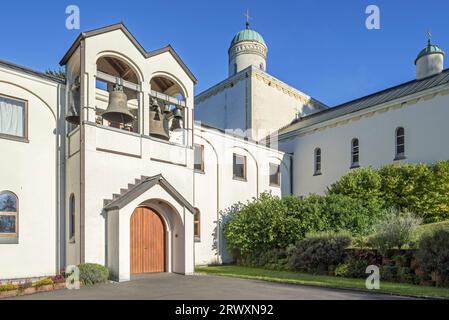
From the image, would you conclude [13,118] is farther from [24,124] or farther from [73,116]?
[73,116]

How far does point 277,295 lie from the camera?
10.0 m

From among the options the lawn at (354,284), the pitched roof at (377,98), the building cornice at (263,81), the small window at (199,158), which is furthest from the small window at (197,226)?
the building cornice at (263,81)

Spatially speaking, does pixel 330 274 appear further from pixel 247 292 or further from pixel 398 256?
pixel 247 292

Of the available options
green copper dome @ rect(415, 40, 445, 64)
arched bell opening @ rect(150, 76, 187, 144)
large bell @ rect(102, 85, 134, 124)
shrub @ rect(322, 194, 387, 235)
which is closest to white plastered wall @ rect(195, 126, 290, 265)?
arched bell opening @ rect(150, 76, 187, 144)

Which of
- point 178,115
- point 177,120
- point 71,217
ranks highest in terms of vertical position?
point 178,115

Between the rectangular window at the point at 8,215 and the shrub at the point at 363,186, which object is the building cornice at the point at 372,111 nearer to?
the shrub at the point at 363,186

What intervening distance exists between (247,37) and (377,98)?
15.5 metres

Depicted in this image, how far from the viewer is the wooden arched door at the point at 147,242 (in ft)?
46.3

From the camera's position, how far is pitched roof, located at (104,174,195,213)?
42.9 feet

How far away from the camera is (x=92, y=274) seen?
12.0 m

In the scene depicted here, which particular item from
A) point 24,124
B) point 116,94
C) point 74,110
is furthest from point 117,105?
point 24,124

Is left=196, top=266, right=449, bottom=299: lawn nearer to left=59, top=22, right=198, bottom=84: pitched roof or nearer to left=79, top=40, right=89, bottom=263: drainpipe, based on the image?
left=79, top=40, right=89, bottom=263: drainpipe

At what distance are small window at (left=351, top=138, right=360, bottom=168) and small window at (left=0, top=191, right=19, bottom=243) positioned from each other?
19740mm

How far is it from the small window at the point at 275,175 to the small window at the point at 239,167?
9.82 feet
